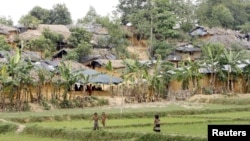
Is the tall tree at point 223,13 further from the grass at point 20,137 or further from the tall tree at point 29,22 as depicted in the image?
the grass at point 20,137

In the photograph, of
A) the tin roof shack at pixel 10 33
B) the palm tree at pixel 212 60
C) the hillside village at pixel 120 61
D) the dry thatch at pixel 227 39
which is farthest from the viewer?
the dry thatch at pixel 227 39

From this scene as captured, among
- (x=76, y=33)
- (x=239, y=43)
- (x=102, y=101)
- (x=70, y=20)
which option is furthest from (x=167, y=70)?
(x=70, y=20)

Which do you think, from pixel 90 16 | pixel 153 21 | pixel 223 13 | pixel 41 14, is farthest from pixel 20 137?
pixel 90 16

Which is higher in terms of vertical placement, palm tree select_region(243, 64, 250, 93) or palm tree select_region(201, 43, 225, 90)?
palm tree select_region(201, 43, 225, 90)

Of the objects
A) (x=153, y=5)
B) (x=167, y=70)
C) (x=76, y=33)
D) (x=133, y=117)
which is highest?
(x=153, y=5)

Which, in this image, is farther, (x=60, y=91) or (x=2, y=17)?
(x=2, y=17)

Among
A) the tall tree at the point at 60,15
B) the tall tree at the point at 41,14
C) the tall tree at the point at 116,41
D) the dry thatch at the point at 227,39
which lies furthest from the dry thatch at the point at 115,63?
the tall tree at the point at 60,15

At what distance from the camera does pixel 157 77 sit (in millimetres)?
38062

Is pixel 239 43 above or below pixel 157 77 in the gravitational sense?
above

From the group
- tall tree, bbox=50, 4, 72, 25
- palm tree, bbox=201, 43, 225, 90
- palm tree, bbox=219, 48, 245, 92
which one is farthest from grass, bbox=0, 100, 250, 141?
tall tree, bbox=50, 4, 72, 25

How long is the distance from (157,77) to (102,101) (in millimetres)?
4576

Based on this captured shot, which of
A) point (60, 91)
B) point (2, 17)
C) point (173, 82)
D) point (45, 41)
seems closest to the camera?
point (60, 91)

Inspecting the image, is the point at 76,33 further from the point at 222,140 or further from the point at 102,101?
the point at 222,140

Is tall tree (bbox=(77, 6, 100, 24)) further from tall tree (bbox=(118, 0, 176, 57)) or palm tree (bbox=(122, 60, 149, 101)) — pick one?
palm tree (bbox=(122, 60, 149, 101))
